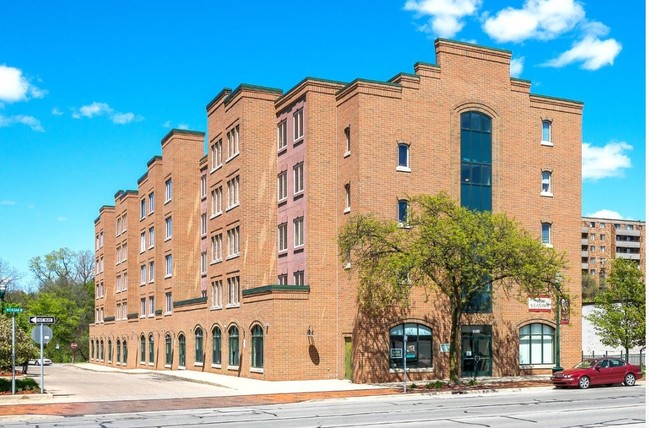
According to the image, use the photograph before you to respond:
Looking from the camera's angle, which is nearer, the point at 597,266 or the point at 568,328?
the point at 568,328

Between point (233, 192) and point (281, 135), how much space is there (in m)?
5.04

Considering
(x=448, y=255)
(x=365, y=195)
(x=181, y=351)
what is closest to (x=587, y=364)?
(x=448, y=255)

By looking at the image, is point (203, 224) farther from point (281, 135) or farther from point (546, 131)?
point (546, 131)

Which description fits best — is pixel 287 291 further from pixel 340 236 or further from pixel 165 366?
pixel 165 366

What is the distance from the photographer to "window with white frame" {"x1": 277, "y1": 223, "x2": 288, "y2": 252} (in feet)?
161

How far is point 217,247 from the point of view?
2192 inches

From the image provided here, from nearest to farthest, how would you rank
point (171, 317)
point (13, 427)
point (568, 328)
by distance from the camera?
point (13, 427), point (568, 328), point (171, 317)

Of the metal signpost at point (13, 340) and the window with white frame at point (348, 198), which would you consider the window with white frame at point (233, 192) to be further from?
the metal signpost at point (13, 340)

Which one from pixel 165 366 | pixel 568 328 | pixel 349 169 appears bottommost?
pixel 165 366

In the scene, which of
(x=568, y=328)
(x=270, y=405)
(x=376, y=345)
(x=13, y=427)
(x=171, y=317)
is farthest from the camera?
(x=171, y=317)

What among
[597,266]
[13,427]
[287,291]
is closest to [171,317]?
[287,291]

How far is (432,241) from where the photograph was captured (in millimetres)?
37031

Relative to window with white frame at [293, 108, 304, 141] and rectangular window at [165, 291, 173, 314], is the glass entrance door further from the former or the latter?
rectangular window at [165, 291, 173, 314]

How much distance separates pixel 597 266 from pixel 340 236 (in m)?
132
